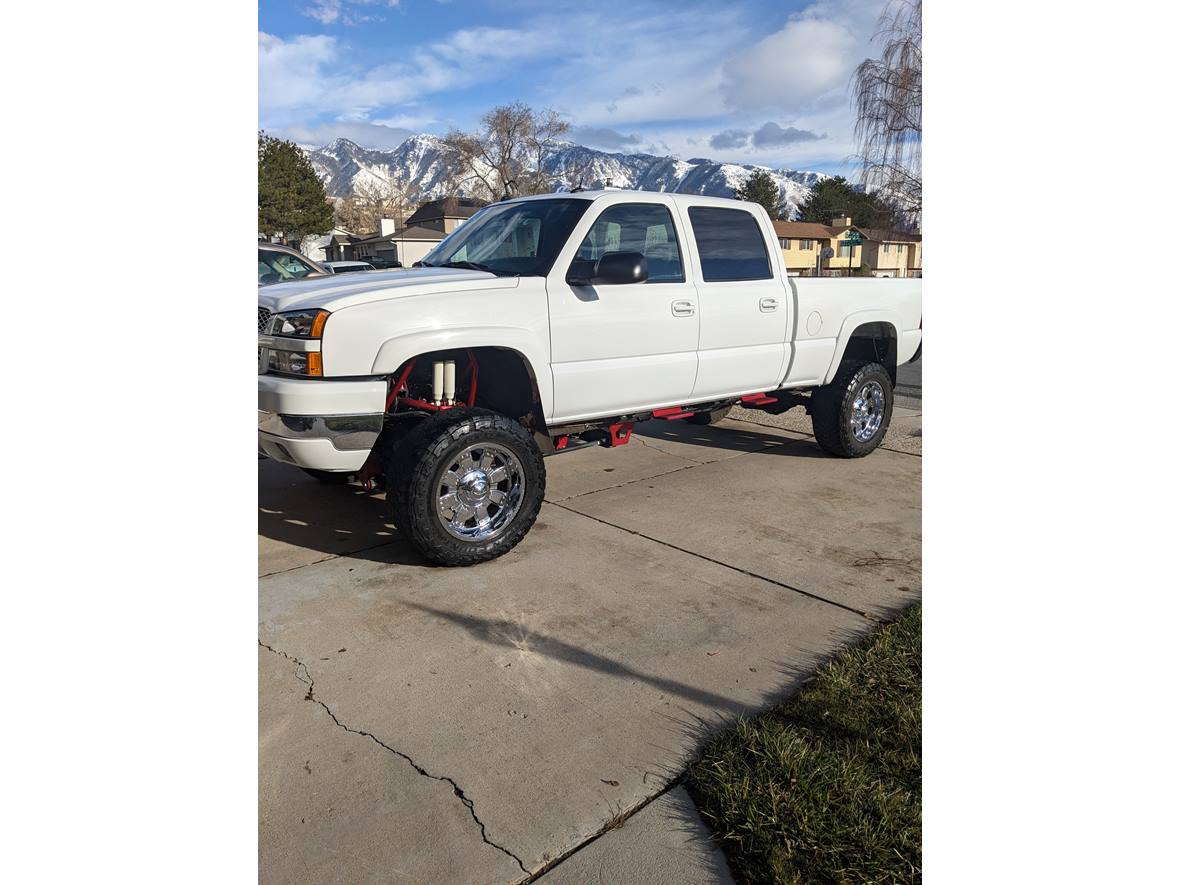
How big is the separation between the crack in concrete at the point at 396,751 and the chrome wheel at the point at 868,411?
15.6ft

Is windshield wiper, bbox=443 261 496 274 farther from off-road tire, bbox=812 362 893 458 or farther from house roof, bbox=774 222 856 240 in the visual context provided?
house roof, bbox=774 222 856 240

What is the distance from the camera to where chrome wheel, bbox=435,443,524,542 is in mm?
4312

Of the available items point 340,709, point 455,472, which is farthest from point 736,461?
point 340,709

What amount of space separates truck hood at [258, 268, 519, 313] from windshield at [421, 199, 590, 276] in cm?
23

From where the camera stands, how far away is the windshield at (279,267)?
32.7ft

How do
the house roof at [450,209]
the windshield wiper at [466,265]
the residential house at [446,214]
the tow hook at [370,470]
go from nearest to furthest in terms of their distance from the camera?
the tow hook at [370,470]
the windshield wiper at [466,265]
the residential house at [446,214]
the house roof at [450,209]

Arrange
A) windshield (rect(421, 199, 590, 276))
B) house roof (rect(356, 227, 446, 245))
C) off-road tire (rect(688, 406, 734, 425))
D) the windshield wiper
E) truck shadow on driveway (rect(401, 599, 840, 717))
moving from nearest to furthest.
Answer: truck shadow on driveway (rect(401, 599, 840, 717))
windshield (rect(421, 199, 590, 276))
the windshield wiper
off-road tire (rect(688, 406, 734, 425))
house roof (rect(356, 227, 446, 245))

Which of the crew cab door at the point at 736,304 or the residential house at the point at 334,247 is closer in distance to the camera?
the crew cab door at the point at 736,304

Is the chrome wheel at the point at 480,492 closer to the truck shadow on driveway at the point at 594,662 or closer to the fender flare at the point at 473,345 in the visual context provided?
the fender flare at the point at 473,345

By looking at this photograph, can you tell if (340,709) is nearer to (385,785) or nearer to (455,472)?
(385,785)

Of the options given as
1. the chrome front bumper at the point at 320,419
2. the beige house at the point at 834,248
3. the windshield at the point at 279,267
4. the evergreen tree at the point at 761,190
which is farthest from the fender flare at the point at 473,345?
the evergreen tree at the point at 761,190

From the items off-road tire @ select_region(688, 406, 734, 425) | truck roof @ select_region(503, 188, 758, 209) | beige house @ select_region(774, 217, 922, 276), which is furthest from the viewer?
beige house @ select_region(774, 217, 922, 276)

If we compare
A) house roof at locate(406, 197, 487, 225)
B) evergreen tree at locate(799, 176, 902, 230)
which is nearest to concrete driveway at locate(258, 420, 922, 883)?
house roof at locate(406, 197, 487, 225)

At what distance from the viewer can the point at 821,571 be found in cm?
437
